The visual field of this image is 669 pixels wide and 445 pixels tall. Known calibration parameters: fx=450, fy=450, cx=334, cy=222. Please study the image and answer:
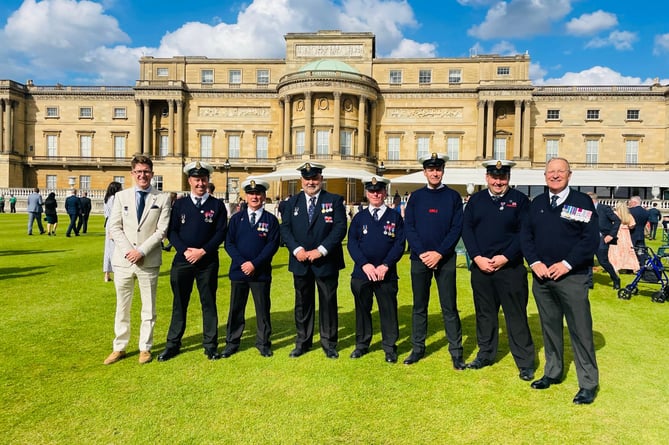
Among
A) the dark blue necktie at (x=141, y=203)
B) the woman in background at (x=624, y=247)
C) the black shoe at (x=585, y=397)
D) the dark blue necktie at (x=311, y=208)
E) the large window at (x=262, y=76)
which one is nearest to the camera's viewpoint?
the black shoe at (x=585, y=397)

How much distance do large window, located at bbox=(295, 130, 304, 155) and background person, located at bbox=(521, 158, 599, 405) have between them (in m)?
41.4

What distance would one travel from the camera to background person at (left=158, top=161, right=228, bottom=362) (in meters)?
5.59

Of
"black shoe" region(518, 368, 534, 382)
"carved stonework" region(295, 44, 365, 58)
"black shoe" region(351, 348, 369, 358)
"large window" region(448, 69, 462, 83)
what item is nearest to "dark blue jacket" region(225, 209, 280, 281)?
"black shoe" region(351, 348, 369, 358)

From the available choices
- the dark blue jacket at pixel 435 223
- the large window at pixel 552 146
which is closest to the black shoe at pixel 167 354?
the dark blue jacket at pixel 435 223

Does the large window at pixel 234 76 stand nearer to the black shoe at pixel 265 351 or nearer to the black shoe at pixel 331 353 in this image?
the black shoe at pixel 265 351

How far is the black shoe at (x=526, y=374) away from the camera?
5.02 metres

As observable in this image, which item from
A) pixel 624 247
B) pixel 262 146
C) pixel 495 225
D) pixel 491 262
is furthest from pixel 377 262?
pixel 262 146

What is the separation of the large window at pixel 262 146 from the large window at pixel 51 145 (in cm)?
2379

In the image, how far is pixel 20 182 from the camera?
51.3 metres

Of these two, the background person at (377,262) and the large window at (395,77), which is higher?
the large window at (395,77)

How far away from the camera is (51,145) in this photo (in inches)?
2050

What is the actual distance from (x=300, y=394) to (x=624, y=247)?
957cm

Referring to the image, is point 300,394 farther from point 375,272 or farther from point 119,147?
point 119,147

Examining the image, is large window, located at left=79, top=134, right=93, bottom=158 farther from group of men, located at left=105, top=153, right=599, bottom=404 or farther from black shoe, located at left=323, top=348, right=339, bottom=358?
black shoe, located at left=323, top=348, right=339, bottom=358
